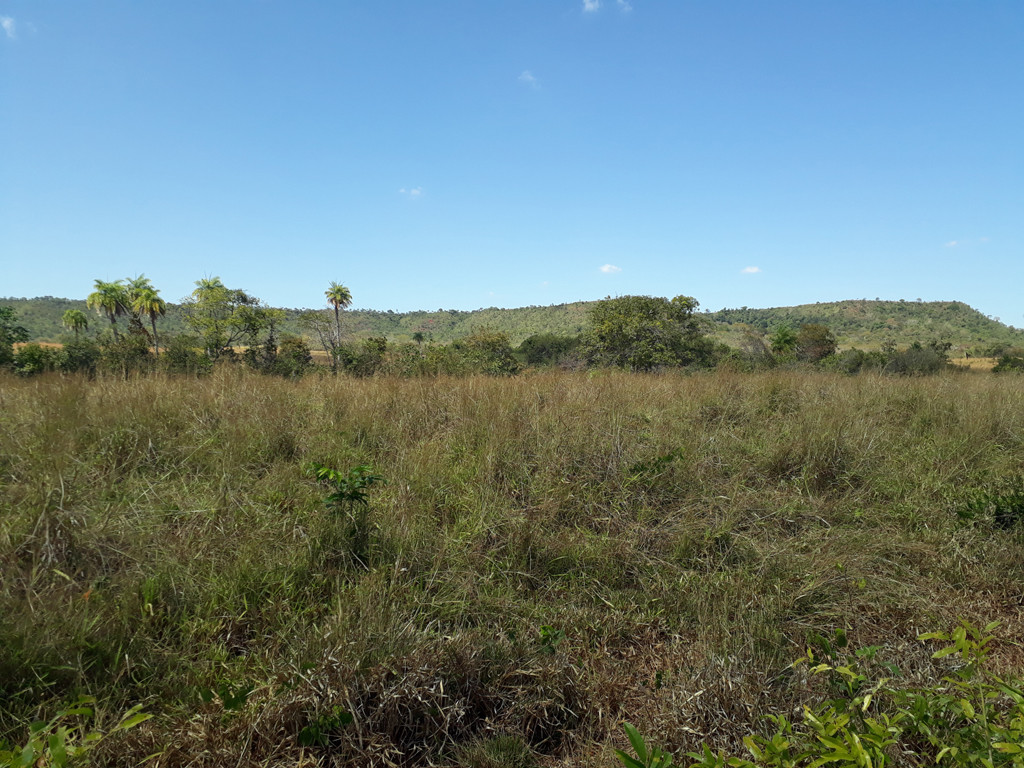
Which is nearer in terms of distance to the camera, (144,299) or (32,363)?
(32,363)

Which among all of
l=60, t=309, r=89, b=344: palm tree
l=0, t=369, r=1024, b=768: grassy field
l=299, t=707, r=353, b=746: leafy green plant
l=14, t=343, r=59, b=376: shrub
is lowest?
l=299, t=707, r=353, b=746: leafy green plant

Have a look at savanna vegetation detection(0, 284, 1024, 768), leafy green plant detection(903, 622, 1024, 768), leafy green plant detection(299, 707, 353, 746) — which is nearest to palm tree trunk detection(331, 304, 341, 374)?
savanna vegetation detection(0, 284, 1024, 768)

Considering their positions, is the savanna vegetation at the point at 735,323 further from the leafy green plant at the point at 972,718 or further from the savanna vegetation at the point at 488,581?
the leafy green plant at the point at 972,718

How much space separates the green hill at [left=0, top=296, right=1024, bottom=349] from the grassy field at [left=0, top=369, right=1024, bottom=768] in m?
54.2

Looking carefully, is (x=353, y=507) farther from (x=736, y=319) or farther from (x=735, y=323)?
(x=736, y=319)

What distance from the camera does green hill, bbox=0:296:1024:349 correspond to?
211 feet

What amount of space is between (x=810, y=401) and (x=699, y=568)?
14.7 ft

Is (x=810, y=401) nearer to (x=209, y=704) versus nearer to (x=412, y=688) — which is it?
(x=412, y=688)

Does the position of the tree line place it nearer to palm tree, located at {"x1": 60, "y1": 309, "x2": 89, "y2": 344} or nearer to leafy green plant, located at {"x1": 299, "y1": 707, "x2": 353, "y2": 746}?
palm tree, located at {"x1": 60, "y1": 309, "x2": 89, "y2": 344}

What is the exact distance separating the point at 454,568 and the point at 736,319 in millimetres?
107817

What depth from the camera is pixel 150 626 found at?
2.21 metres

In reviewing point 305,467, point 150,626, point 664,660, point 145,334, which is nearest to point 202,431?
point 305,467

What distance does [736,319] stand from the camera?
328 feet

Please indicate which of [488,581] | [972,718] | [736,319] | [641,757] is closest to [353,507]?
[488,581]
